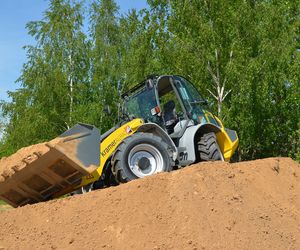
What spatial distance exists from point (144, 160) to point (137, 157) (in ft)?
0.51

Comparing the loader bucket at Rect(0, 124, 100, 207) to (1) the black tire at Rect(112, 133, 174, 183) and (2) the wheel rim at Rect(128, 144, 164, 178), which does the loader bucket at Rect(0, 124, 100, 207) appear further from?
(2) the wheel rim at Rect(128, 144, 164, 178)

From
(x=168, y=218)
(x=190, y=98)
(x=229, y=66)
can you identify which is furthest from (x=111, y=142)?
(x=229, y=66)

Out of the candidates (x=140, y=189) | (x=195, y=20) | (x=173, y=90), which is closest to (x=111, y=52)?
(x=195, y=20)

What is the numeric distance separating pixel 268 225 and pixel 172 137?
9.35 feet

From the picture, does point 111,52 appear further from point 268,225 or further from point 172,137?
point 268,225

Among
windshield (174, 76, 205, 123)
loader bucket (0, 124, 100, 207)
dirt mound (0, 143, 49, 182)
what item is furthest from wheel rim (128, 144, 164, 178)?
dirt mound (0, 143, 49, 182)

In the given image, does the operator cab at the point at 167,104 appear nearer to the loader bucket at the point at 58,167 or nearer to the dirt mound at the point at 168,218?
the loader bucket at the point at 58,167

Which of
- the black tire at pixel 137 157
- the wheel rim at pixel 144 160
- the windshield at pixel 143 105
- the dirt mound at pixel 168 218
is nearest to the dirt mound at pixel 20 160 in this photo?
the dirt mound at pixel 168 218

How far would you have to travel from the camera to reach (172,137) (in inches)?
351

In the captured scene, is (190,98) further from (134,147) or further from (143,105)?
(134,147)

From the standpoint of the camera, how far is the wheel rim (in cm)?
805

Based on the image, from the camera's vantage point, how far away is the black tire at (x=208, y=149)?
353 inches

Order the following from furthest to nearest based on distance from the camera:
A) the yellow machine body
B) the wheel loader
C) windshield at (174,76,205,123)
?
windshield at (174,76,205,123) → the yellow machine body → the wheel loader

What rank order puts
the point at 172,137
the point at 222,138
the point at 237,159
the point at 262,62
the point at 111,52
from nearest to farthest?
1. the point at 172,137
2. the point at 222,138
3. the point at 262,62
4. the point at 237,159
5. the point at 111,52
